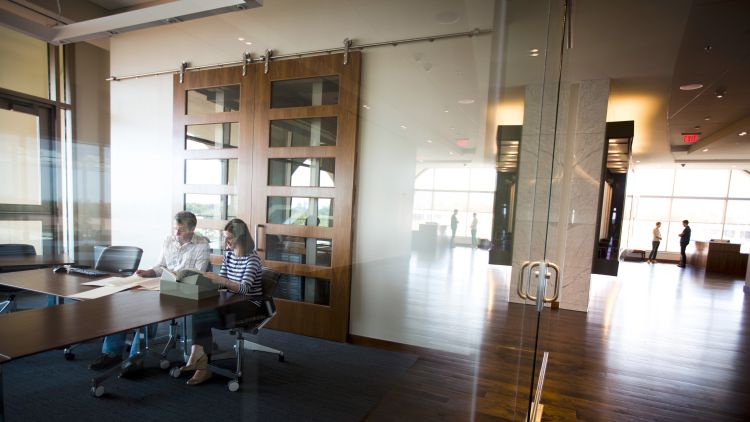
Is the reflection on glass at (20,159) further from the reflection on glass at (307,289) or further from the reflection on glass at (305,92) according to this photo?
the reflection on glass at (307,289)

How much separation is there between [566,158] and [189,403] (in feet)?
15.9

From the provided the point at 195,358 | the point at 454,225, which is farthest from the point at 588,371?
the point at 195,358

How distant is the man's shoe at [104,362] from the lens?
49.2 inches

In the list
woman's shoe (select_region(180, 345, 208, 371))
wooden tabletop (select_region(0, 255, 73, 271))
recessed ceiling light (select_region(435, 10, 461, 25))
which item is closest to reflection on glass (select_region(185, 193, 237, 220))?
wooden tabletop (select_region(0, 255, 73, 271))

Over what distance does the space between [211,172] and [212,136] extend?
0.17 metres

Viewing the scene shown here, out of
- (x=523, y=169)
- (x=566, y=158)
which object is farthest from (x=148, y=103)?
(x=566, y=158)

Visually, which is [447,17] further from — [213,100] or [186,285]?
[186,285]

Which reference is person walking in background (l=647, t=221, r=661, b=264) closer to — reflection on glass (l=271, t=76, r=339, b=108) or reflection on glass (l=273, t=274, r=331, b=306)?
reflection on glass (l=273, t=274, r=331, b=306)

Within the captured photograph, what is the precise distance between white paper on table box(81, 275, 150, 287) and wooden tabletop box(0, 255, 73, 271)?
126 millimetres

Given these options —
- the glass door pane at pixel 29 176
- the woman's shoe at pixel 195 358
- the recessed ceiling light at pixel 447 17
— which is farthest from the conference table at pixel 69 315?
the recessed ceiling light at pixel 447 17

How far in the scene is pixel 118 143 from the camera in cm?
126

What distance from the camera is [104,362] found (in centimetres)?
129

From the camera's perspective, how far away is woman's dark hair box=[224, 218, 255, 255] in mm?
1666

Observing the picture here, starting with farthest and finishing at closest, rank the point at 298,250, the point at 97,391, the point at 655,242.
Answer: the point at 655,242
the point at 298,250
the point at 97,391
